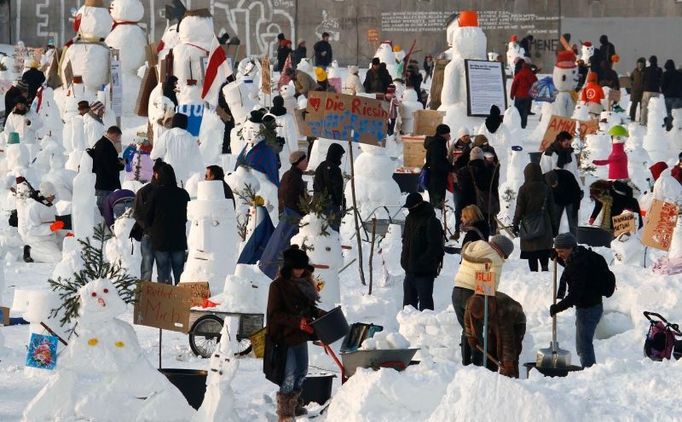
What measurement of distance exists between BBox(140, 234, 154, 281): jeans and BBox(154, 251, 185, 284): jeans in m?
0.05

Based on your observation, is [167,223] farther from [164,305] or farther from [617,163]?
[617,163]

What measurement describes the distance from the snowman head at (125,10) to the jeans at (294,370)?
57.7 ft

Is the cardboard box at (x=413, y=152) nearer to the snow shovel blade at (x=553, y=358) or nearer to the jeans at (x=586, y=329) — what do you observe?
the jeans at (x=586, y=329)

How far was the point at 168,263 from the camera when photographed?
13578 mm

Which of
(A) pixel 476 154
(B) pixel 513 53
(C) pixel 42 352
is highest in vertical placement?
(B) pixel 513 53

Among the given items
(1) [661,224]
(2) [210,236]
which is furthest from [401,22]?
(2) [210,236]

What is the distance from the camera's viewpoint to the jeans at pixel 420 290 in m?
12.7

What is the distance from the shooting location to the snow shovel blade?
35.3ft

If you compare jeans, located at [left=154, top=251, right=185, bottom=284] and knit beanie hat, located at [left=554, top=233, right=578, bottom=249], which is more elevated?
knit beanie hat, located at [left=554, top=233, right=578, bottom=249]

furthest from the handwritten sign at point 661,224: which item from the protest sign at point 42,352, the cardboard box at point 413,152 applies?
the cardboard box at point 413,152

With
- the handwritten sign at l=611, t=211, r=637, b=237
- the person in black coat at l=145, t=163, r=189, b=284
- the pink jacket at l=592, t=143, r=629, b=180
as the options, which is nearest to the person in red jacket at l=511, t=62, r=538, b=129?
the pink jacket at l=592, t=143, r=629, b=180

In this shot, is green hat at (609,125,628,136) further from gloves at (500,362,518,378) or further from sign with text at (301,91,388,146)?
gloves at (500,362,518,378)

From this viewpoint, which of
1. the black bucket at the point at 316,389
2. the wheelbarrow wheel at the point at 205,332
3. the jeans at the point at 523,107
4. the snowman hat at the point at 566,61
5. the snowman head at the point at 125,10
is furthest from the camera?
the snowman head at the point at 125,10

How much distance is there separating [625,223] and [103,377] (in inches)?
253
